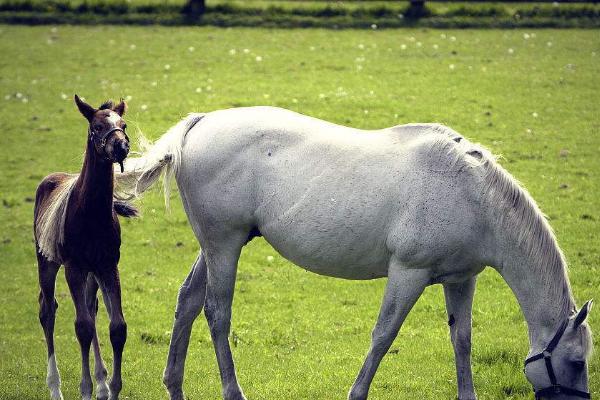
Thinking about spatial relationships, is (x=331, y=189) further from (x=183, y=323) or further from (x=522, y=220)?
(x=183, y=323)

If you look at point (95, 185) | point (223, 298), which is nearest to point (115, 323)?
point (223, 298)

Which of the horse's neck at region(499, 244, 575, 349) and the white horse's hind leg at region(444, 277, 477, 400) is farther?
the white horse's hind leg at region(444, 277, 477, 400)

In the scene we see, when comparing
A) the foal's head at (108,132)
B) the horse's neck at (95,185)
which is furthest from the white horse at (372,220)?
the foal's head at (108,132)

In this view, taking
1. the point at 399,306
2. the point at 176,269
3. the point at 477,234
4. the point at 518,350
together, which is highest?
A: the point at 477,234

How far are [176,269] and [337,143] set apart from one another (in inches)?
225

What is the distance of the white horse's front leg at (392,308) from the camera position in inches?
257

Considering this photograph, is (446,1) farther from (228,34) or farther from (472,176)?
(472,176)

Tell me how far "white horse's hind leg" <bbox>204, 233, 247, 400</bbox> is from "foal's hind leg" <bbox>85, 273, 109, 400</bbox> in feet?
3.83

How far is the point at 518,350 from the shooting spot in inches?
339

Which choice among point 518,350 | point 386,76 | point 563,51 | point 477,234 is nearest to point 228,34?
point 386,76

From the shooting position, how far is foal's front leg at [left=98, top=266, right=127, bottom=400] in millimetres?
7301

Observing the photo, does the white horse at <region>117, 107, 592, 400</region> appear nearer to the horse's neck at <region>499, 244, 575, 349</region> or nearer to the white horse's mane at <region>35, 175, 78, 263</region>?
the horse's neck at <region>499, 244, 575, 349</region>

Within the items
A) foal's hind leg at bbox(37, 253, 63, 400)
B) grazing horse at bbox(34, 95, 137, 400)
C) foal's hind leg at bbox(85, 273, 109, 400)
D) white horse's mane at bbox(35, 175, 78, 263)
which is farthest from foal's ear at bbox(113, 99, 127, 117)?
foal's hind leg at bbox(37, 253, 63, 400)

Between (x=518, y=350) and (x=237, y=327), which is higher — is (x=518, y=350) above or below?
above
